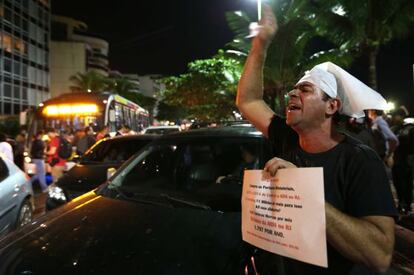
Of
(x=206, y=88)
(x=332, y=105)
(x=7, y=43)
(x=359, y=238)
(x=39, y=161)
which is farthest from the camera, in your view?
(x=7, y=43)

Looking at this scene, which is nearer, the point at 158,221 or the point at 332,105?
the point at 332,105

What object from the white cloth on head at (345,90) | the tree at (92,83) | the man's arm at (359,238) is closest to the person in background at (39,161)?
the white cloth on head at (345,90)

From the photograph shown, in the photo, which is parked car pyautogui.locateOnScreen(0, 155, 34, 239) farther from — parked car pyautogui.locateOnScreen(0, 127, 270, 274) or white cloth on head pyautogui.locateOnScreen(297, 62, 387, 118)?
white cloth on head pyautogui.locateOnScreen(297, 62, 387, 118)

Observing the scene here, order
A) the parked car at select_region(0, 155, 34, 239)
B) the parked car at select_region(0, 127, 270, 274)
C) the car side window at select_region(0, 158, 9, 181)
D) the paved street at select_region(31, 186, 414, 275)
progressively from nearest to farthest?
1. the parked car at select_region(0, 127, 270, 274)
2. the paved street at select_region(31, 186, 414, 275)
3. the parked car at select_region(0, 155, 34, 239)
4. the car side window at select_region(0, 158, 9, 181)

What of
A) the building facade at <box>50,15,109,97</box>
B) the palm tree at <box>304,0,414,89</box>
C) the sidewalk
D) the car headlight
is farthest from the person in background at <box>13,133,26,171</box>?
the building facade at <box>50,15,109,97</box>

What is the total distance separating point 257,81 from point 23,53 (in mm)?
58740

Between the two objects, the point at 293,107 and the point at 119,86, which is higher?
the point at 119,86

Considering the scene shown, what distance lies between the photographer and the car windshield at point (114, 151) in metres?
7.93

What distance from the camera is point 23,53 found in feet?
182

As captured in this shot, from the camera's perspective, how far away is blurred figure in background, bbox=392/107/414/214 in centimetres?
756

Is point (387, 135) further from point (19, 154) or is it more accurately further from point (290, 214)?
point (19, 154)

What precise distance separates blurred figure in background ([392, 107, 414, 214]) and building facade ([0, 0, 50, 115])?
48.9m

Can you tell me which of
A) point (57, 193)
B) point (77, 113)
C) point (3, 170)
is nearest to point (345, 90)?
point (57, 193)

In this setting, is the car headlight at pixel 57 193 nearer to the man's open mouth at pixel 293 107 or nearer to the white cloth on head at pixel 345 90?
the man's open mouth at pixel 293 107
